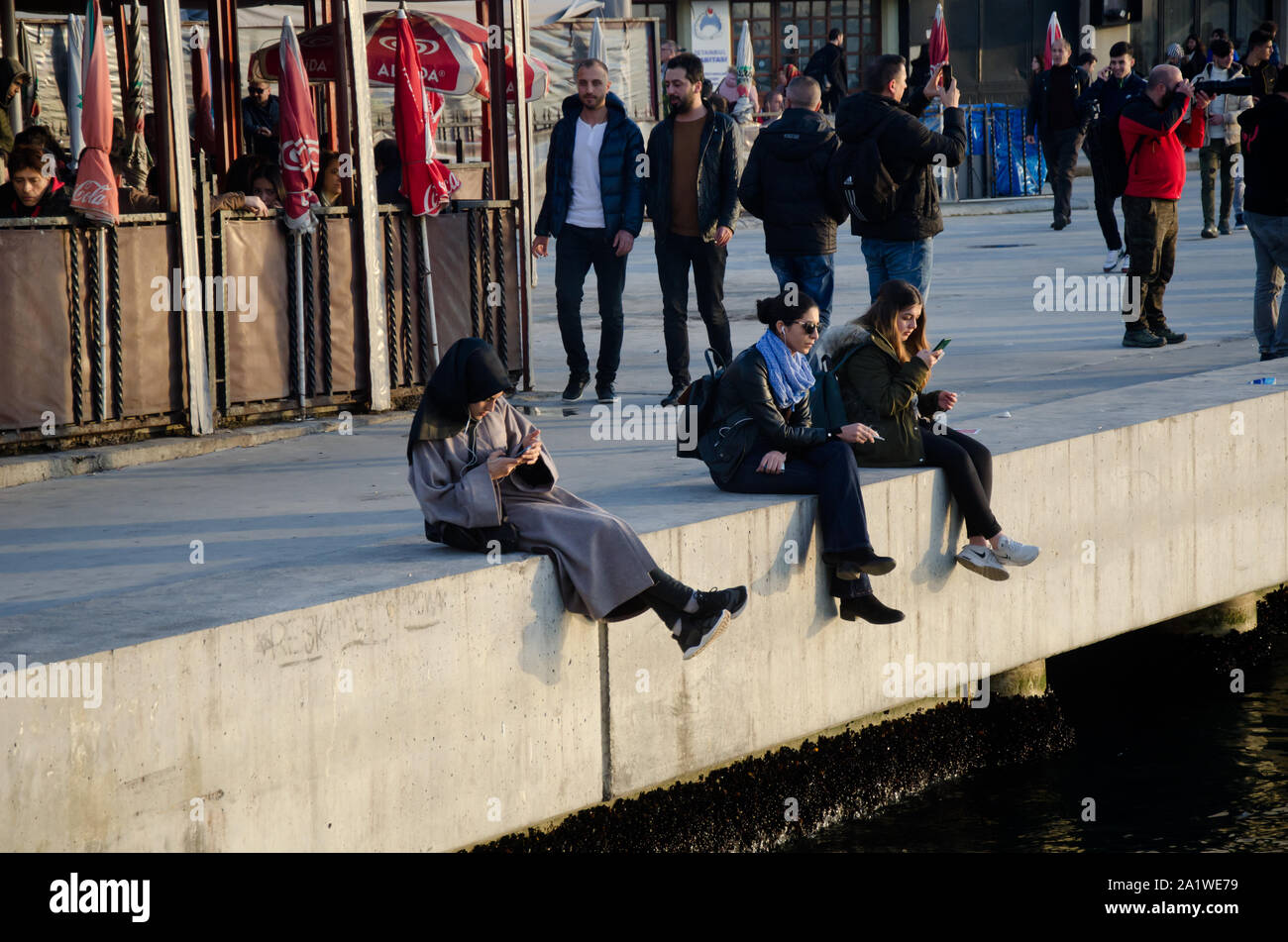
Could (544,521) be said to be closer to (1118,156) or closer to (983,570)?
(983,570)

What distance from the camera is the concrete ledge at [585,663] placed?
4891mm

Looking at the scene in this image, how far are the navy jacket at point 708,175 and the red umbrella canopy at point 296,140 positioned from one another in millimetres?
1844

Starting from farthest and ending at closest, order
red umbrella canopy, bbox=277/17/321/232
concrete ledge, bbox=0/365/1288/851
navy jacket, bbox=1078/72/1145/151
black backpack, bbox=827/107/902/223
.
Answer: navy jacket, bbox=1078/72/1145/151 → black backpack, bbox=827/107/902/223 → red umbrella canopy, bbox=277/17/321/232 → concrete ledge, bbox=0/365/1288/851

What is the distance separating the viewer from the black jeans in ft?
33.8

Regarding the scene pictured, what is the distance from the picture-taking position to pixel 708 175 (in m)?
10.1

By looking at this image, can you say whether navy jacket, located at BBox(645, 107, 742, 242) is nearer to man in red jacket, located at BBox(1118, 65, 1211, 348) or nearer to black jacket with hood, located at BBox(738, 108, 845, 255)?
black jacket with hood, located at BBox(738, 108, 845, 255)

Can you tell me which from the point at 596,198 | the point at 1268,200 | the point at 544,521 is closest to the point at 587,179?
the point at 596,198

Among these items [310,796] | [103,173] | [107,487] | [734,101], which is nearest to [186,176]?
[103,173]

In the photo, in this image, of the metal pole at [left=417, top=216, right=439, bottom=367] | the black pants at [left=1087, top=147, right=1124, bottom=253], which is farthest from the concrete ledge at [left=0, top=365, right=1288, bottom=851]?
the black pants at [left=1087, top=147, right=1124, bottom=253]

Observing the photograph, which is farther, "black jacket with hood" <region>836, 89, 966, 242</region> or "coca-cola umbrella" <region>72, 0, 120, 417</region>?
"black jacket with hood" <region>836, 89, 966, 242</region>

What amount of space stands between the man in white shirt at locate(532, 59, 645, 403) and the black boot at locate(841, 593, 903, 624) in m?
3.74

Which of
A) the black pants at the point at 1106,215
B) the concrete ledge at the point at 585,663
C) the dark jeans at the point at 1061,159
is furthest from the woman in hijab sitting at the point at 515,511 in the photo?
the dark jeans at the point at 1061,159

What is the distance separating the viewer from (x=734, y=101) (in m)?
26.5
